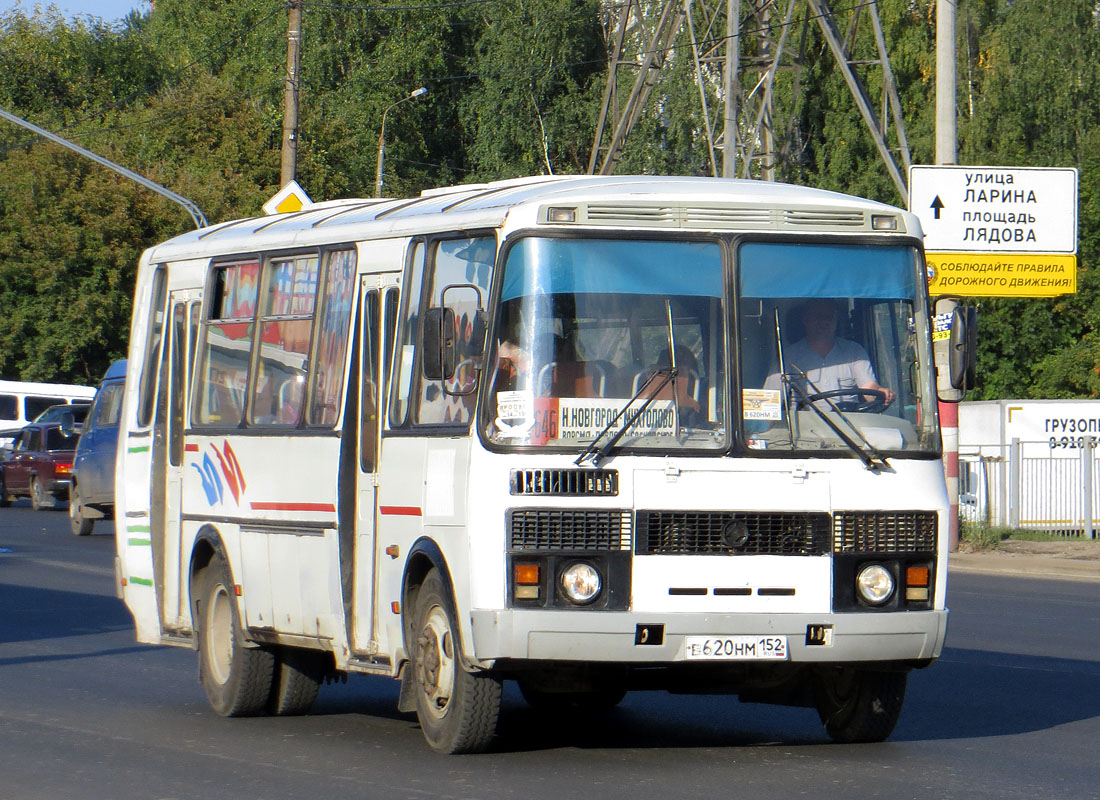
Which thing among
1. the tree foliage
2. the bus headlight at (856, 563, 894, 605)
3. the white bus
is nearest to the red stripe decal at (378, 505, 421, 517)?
the white bus

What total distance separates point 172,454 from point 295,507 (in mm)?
1856

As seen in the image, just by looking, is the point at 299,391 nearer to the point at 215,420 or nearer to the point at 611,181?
the point at 215,420

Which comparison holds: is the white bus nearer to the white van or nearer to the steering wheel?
the steering wheel

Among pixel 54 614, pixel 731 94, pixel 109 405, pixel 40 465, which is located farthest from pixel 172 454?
pixel 40 465

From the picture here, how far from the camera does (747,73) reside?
174 ft

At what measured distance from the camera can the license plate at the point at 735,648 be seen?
28.3 feet

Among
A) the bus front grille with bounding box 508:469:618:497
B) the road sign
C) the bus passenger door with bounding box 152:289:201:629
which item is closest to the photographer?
the bus front grille with bounding box 508:469:618:497

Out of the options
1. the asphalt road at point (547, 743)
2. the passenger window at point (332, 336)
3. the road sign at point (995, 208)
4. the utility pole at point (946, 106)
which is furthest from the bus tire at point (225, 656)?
the road sign at point (995, 208)

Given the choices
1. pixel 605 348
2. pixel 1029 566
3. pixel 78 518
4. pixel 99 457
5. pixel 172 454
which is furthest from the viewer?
pixel 78 518

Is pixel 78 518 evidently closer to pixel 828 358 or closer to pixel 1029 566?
pixel 1029 566

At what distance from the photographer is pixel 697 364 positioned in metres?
8.94

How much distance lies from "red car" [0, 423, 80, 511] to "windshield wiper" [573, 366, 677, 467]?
27569 mm

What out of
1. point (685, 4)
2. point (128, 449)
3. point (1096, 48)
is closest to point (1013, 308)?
point (1096, 48)

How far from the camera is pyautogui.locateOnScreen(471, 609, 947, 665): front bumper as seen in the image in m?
8.50
